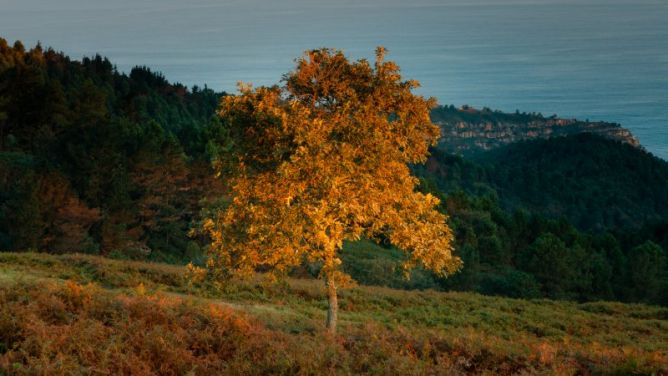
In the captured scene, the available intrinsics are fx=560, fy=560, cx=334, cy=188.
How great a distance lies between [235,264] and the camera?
64.4 ft

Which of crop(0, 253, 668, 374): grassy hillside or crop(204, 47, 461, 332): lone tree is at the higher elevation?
crop(204, 47, 461, 332): lone tree

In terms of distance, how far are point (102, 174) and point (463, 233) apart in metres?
66.0

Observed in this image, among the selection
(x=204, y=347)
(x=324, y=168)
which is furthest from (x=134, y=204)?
(x=204, y=347)

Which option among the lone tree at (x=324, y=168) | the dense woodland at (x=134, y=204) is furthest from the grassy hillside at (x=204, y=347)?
the dense woodland at (x=134, y=204)

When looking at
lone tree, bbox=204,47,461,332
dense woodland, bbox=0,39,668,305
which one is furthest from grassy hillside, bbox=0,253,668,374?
dense woodland, bbox=0,39,668,305

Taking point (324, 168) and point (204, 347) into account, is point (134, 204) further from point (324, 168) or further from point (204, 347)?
point (204, 347)

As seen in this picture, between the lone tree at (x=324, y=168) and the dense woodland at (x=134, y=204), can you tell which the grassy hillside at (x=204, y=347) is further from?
→ the dense woodland at (x=134, y=204)

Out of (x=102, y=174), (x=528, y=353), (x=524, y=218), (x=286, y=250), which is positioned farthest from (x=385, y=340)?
(x=524, y=218)

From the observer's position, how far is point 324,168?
17.5 m

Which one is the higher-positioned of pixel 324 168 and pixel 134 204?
pixel 324 168

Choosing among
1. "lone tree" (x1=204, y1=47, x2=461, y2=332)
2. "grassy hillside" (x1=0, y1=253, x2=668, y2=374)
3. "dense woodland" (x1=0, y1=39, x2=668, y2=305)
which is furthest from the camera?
"dense woodland" (x1=0, y1=39, x2=668, y2=305)

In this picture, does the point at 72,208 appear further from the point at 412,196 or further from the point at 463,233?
the point at 463,233

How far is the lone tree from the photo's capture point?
Answer: 1777 cm

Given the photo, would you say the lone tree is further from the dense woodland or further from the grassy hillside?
the dense woodland
